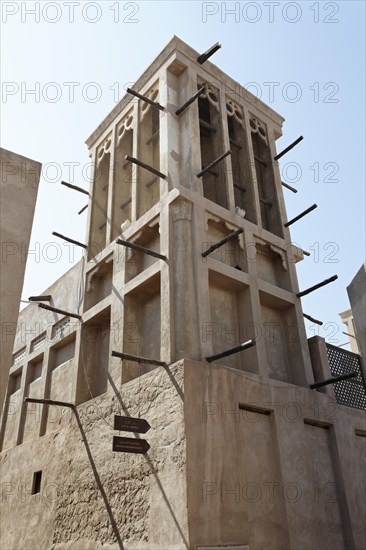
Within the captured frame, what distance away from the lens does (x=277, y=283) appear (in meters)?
10.0

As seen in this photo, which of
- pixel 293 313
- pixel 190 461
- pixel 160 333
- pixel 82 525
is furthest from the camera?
pixel 293 313

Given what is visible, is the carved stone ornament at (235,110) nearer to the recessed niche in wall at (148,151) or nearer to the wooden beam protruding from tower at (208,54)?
the wooden beam protruding from tower at (208,54)

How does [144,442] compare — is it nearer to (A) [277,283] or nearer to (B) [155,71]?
(A) [277,283]

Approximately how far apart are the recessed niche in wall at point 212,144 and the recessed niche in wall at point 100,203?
101 inches

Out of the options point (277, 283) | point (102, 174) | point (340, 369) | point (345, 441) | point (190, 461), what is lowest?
point (190, 461)

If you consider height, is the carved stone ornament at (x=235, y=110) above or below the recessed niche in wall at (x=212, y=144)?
above

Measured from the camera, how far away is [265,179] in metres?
11.8

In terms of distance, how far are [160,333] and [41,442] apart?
3.82 m

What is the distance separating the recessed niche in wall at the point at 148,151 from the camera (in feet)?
34.3

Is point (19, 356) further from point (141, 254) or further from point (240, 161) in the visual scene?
point (240, 161)

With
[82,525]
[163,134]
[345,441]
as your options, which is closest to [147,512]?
[82,525]

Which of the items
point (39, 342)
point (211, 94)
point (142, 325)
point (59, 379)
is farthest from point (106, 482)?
point (211, 94)

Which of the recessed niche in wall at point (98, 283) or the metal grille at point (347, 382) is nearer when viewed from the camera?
the metal grille at point (347, 382)

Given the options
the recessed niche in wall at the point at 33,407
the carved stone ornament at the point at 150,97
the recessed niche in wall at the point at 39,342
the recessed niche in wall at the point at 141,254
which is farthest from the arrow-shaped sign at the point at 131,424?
the carved stone ornament at the point at 150,97
